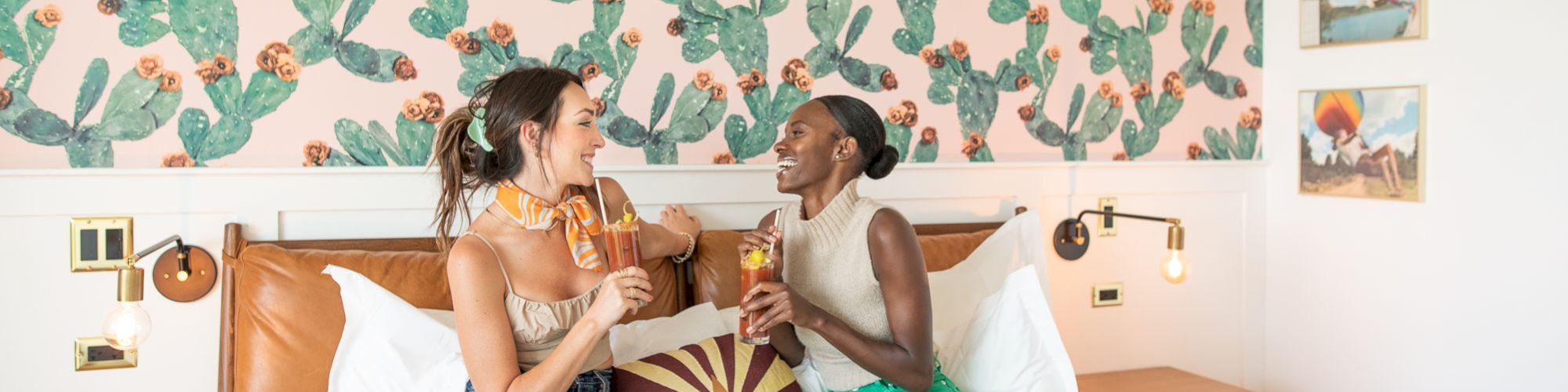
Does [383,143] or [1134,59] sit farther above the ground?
[1134,59]

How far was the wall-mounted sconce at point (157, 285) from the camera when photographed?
212 cm

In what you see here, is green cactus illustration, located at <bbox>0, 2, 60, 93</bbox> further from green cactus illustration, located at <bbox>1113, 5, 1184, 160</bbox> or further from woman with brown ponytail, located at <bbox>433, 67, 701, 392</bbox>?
A: green cactus illustration, located at <bbox>1113, 5, 1184, 160</bbox>

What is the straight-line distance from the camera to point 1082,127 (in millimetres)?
3195

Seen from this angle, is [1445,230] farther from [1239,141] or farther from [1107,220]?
[1107,220]

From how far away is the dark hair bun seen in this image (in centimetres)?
213

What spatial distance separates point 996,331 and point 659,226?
0.82 meters

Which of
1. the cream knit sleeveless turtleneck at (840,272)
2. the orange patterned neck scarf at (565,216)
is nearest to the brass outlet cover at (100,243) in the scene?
the orange patterned neck scarf at (565,216)

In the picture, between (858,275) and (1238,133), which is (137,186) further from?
(1238,133)

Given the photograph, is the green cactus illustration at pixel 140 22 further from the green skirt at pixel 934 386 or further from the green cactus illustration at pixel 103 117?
the green skirt at pixel 934 386

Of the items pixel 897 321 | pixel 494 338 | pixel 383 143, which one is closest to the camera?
pixel 494 338

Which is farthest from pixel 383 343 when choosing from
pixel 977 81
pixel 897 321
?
pixel 977 81

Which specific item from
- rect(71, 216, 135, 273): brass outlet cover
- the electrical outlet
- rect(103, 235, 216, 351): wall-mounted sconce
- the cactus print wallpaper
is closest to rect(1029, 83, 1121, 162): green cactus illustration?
the cactus print wallpaper

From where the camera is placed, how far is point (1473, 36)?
110 inches

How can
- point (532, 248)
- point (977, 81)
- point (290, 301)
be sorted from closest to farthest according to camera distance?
point (532, 248) → point (290, 301) → point (977, 81)
